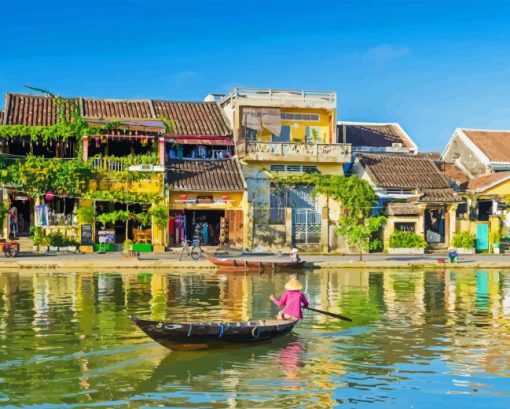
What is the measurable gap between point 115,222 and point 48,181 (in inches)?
157

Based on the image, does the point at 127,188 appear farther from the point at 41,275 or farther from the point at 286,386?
the point at 286,386

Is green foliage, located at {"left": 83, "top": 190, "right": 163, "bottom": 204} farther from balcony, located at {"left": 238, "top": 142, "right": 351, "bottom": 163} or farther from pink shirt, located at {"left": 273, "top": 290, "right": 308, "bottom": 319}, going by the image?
pink shirt, located at {"left": 273, "top": 290, "right": 308, "bottom": 319}

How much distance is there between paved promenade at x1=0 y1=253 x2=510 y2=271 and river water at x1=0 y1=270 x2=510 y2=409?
5.81 m

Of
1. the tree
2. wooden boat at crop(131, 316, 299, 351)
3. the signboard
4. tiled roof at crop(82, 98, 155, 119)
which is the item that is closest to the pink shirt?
wooden boat at crop(131, 316, 299, 351)

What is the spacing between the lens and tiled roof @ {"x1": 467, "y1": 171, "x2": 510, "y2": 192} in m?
46.4

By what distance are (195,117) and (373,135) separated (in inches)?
503

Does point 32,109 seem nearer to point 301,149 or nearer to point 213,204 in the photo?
point 213,204

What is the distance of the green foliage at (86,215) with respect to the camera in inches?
1558

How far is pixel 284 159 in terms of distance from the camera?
43.4 meters

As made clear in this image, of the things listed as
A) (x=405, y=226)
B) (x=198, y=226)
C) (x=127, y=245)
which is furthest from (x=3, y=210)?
(x=405, y=226)

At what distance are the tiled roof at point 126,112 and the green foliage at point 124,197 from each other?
4.15 metres

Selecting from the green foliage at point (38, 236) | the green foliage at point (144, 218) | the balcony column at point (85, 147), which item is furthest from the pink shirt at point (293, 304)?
the balcony column at point (85, 147)

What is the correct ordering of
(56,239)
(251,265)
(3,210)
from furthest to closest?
(56,239), (3,210), (251,265)

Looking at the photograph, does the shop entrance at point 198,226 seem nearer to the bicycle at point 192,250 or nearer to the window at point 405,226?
the bicycle at point 192,250
